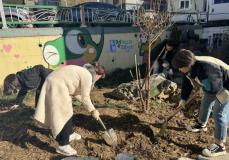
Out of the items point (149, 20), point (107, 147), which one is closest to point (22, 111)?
point (107, 147)

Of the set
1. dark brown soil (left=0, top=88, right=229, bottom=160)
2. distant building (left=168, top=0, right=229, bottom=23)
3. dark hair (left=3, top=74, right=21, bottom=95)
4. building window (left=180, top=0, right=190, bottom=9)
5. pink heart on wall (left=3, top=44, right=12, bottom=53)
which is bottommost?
dark brown soil (left=0, top=88, right=229, bottom=160)

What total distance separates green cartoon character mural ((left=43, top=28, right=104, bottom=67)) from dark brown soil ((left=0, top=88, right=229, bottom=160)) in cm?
343

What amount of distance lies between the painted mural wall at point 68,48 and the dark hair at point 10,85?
248 millimetres

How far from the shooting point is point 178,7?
21.2 m

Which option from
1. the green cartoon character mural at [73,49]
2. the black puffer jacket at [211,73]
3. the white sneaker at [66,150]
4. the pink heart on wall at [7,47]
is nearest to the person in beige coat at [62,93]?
the white sneaker at [66,150]

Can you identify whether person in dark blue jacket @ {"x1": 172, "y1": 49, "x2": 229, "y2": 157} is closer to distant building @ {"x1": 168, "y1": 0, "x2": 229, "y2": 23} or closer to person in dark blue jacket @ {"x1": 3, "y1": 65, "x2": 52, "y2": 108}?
person in dark blue jacket @ {"x1": 3, "y1": 65, "x2": 52, "y2": 108}

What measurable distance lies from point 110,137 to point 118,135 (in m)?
0.31

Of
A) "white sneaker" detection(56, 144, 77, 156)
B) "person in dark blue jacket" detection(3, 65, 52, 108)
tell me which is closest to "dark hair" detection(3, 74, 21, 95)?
"person in dark blue jacket" detection(3, 65, 52, 108)

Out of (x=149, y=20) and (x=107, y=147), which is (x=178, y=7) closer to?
(x=149, y=20)

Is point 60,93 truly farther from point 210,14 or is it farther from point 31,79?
point 210,14

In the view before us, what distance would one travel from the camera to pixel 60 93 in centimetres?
414

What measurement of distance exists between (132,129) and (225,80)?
5.50ft

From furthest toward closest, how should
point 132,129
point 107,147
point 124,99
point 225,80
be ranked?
point 124,99, point 132,129, point 107,147, point 225,80

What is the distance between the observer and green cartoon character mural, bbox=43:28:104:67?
9055 millimetres
